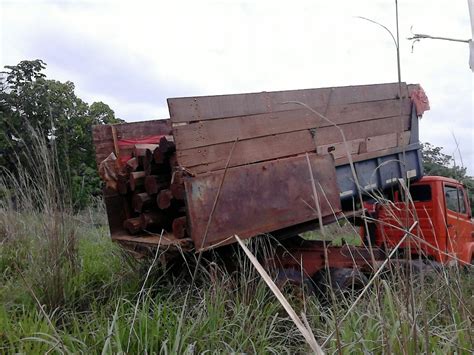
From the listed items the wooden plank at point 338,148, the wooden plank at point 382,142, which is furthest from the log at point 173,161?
the wooden plank at point 382,142

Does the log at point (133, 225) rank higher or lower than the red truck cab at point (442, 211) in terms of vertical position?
higher

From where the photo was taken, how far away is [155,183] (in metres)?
5.14

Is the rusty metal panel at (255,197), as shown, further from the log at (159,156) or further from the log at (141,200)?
the log at (141,200)

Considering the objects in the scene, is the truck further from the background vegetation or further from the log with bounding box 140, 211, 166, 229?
the background vegetation

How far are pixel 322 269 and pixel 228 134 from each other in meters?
1.97

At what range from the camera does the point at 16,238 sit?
5832 millimetres

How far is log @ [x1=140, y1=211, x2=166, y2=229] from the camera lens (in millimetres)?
5250

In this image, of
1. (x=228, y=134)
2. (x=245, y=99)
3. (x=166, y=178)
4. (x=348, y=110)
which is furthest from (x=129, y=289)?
(x=348, y=110)

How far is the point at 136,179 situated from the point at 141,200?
0.69 ft

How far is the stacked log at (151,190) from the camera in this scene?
496 cm

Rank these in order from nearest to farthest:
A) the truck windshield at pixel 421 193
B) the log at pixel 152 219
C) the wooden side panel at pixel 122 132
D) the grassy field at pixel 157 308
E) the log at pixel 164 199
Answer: the grassy field at pixel 157 308
the log at pixel 164 199
the log at pixel 152 219
the wooden side panel at pixel 122 132
the truck windshield at pixel 421 193

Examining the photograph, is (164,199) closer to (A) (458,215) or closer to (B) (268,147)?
(B) (268,147)

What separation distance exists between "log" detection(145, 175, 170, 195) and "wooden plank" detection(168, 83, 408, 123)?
915 mm

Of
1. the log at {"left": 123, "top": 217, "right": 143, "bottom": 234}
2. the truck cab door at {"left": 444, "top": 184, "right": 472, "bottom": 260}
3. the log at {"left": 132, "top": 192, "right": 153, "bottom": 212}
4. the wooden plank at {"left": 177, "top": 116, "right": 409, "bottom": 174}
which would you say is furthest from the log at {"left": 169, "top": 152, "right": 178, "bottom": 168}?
the truck cab door at {"left": 444, "top": 184, "right": 472, "bottom": 260}
